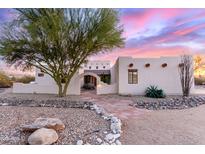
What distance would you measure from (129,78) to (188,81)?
7.82ft

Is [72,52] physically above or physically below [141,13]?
below

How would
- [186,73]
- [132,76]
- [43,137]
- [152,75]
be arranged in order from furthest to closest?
[132,76], [152,75], [186,73], [43,137]

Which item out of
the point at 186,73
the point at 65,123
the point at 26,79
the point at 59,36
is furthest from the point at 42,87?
the point at 186,73

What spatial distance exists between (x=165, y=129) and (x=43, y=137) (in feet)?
7.10

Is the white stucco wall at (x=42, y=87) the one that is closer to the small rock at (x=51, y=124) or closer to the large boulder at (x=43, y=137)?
the small rock at (x=51, y=124)

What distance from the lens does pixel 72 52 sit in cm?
799

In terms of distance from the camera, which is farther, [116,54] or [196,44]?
[116,54]

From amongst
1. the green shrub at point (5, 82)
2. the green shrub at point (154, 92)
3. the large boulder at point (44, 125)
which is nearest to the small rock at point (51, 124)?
the large boulder at point (44, 125)

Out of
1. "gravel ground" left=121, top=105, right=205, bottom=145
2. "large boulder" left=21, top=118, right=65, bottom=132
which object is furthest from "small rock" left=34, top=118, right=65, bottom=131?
"gravel ground" left=121, top=105, right=205, bottom=145

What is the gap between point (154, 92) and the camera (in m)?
8.38

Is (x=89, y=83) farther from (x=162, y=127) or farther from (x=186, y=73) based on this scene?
(x=162, y=127)
